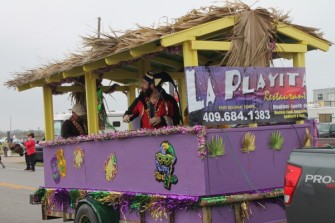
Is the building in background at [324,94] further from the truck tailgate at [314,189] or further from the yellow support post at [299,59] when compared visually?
the truck tailgate at [314,189]

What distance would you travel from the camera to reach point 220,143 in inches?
187

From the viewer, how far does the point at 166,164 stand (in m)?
5.07

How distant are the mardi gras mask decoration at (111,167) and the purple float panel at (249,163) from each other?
1.59 metres

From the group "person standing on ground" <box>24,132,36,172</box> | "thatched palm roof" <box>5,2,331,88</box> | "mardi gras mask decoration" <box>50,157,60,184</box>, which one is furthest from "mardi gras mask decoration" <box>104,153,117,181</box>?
"person standing on ground" <box>24,132,36,172</box>

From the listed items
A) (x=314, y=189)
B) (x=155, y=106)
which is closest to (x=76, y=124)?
(x=155, y=106)

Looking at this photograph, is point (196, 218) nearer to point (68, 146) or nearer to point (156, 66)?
point (68, 146)

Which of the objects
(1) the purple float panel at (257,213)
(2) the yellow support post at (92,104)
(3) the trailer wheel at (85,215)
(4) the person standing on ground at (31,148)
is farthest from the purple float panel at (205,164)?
(4) the person standing on ground at (31,148)

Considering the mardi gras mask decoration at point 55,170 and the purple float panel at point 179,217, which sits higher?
the mardi gras mask decoration at point 55,170

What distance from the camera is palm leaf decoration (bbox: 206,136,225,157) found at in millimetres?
4684

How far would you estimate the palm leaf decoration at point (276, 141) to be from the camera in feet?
17.0

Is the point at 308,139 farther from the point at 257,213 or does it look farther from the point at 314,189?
the point at 314,189

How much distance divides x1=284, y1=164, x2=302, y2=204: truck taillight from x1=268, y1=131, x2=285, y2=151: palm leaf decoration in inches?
58.2

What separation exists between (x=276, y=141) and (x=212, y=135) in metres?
0.88

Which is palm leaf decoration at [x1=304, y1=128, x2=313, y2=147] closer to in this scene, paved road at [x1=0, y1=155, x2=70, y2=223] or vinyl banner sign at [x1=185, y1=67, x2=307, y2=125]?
vinyl banner sign at [x1=185, y1=67, x2=307, y2=125]
